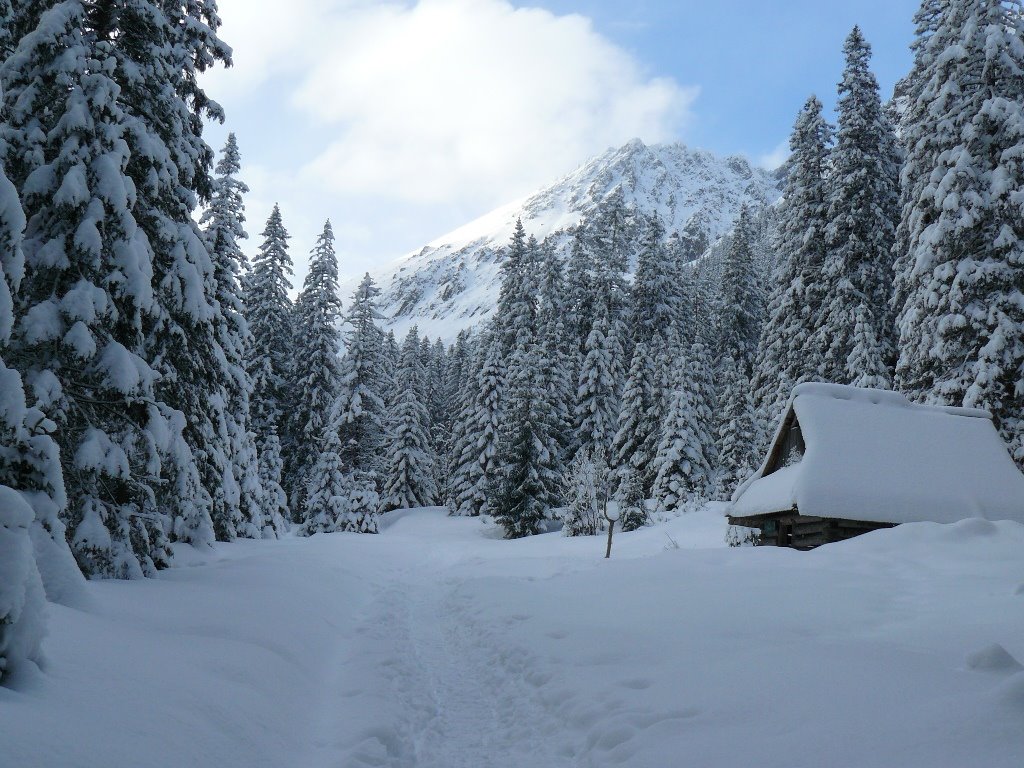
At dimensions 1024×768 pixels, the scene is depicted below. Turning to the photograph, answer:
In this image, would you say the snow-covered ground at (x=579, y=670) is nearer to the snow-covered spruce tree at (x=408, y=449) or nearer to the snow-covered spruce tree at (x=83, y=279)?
the snow-covered spruce tree at (x=83, y=279)

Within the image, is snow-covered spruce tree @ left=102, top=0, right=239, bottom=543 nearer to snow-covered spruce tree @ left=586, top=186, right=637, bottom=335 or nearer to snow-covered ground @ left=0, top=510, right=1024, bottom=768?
snow-covered ground @ left=0, top=510, right=1024, bottom=768

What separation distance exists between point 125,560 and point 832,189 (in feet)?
101

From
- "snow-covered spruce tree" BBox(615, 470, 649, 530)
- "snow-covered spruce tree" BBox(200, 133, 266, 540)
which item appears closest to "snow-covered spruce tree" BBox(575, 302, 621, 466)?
"snow-covered spruce tree" BBox(615, 470, 649, 530)

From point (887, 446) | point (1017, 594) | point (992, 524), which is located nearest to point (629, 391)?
point (887, 446)

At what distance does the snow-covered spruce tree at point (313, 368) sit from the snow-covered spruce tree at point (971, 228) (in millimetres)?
29693

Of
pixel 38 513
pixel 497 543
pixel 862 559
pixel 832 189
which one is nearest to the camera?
pixel 38 513

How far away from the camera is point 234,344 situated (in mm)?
17656

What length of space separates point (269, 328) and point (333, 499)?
33.6 ft

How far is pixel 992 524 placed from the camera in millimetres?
12156

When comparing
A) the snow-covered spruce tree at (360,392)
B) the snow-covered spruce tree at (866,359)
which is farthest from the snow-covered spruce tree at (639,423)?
the snow-covered spruce tree at (360,392)

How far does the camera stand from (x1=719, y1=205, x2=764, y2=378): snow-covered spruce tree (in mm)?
47688

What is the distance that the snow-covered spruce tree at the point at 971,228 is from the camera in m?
18.4

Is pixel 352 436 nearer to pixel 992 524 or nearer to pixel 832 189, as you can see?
pixel 832 189

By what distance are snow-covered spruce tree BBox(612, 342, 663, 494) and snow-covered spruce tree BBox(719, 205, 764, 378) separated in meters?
9.81
